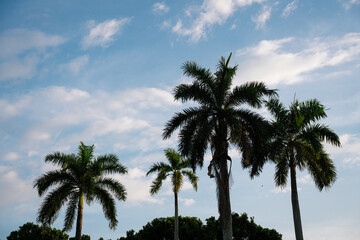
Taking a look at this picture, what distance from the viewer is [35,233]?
55.7 meters

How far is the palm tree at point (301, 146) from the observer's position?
22953mm

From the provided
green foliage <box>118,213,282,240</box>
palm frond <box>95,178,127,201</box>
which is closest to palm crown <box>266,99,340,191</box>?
palm frond <box>95,178,127,201</box>

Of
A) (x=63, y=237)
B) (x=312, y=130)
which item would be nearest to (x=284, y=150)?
(x=312, y=130)

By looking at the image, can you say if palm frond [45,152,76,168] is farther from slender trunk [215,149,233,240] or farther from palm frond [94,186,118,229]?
slender trunk [215,149,233,240]

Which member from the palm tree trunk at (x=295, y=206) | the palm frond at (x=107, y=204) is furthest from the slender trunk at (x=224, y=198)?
the palm frond at (x=107, y=204)

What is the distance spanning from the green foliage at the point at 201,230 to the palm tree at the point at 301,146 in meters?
20.2

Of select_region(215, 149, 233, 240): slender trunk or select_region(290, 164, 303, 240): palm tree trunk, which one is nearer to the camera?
select_region(215, 149, 233, 240): slender trunk

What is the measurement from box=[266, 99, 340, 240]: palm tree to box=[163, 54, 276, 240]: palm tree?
12.4ft

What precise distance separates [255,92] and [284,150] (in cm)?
619

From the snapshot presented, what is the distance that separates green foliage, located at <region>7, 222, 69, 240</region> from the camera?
53719 millimetres

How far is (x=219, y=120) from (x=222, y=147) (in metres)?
1.54

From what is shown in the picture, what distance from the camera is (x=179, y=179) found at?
3459cm

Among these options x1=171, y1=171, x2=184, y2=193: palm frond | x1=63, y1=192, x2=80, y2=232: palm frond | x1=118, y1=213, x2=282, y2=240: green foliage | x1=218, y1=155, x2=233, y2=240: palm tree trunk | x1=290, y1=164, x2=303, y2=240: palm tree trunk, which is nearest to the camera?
x1=218, y1=155, x2=233, y2=240: palm tree trunk

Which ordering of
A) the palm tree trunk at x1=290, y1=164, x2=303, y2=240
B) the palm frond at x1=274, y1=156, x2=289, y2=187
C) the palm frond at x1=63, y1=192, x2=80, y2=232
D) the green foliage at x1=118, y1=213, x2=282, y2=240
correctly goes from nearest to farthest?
1. the palm tree trunk at x1=290, y1=164, x2=303, y2=240
2. the palm frond at x1=274, y1=156, x2=289, y2=187
3. the palm frond at x1=63, y1=192, x2=80, y2=232
4. the green foliage at x1=118, y1=213, x2=282, y2=240
